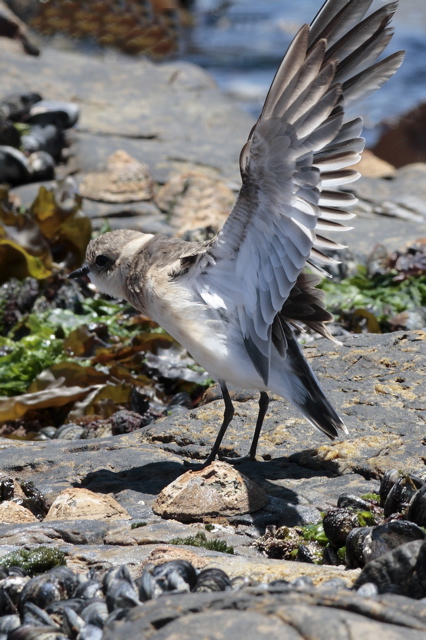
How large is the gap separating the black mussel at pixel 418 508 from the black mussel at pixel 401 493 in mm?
176

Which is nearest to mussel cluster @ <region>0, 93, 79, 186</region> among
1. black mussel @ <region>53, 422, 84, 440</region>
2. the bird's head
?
the bird's head

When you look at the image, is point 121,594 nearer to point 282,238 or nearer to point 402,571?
point 402,571

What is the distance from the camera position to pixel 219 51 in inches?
867

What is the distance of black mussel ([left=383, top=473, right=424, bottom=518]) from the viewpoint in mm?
3980

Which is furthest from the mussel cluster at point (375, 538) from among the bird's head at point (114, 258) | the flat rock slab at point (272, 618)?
the bird's head at point (114, 258)

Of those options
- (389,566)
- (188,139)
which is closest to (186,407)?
(389,566)

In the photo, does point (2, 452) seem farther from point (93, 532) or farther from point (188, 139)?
point (188, 139)

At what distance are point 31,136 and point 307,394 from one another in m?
6.95

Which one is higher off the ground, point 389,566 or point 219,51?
point 219,51

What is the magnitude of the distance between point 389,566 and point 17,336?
5201 millimetres

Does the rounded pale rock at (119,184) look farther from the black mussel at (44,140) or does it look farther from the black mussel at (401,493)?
the black mussel at (401,493)

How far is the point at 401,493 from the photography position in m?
4.00

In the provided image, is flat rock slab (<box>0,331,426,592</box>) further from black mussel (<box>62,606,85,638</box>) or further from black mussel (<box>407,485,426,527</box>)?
black mussel (<box>62,606,85,638</box>)

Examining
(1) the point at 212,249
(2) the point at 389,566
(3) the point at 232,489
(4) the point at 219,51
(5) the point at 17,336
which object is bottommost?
(5) the point at 17,336
